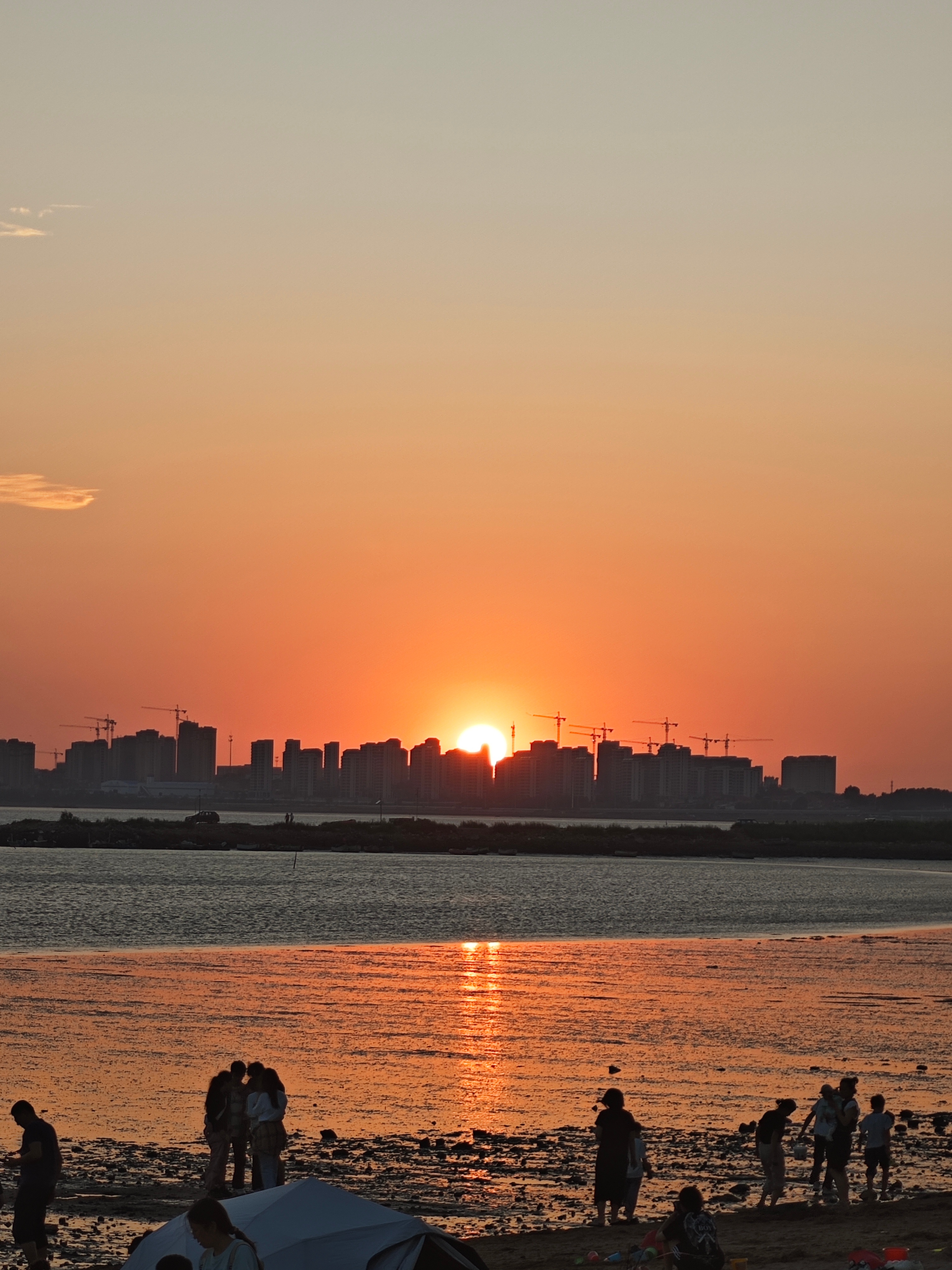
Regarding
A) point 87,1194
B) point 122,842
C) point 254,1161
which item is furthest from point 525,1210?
point 122,842

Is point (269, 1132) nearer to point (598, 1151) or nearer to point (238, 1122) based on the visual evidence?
point (238, 1122)

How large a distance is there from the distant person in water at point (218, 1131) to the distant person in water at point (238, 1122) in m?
0.04

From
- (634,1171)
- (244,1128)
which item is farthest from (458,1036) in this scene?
(634,1171)

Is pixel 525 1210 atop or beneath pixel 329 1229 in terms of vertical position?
beneath

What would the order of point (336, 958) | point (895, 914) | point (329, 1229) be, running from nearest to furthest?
point (329, 1229) < point (336, 958) < point (895, 914)

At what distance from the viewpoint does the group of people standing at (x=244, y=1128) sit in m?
18.1

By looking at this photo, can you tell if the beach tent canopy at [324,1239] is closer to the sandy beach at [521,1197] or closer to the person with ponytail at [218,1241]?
the sandy beach at [521,1197]

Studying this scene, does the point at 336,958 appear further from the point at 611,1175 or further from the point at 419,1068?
the point at 611,1175

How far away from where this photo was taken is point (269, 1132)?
18156 millimetres

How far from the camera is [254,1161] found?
1831 centimetres

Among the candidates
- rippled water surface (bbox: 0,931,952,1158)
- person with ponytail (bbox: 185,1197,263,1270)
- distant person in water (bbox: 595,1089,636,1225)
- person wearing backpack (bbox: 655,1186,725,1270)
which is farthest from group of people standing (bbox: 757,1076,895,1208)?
person with ponytail (bbox: 185,1197,263,1270)

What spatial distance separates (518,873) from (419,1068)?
10563 centimetres

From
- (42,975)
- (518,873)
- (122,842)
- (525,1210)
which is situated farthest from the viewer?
(122,842)

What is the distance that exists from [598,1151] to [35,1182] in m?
6.70
